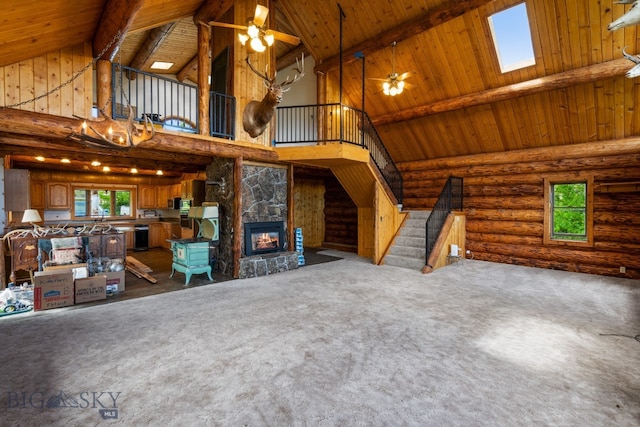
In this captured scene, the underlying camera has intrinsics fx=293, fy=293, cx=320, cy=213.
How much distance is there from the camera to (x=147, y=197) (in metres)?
10.1

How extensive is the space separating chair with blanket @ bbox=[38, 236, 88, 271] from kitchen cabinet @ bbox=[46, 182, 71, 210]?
4.29m

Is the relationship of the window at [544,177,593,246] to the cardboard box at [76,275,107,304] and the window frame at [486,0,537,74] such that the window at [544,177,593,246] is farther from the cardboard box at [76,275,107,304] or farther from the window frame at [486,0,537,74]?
the cardboard box at [76,275,107,304]

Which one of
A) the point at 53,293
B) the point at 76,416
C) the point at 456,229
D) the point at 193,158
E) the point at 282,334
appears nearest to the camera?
the point at 76,416

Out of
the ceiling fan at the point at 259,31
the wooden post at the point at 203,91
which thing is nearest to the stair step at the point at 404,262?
the wooden post at the point at 203,91

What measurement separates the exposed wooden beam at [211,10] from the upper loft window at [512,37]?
5.39 metres

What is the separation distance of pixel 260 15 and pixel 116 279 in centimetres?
504

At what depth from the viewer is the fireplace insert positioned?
21.9 feet

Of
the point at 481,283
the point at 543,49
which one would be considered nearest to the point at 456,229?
the point at 481,283

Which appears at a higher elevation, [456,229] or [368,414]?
[456,229]

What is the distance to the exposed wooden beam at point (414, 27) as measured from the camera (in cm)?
599

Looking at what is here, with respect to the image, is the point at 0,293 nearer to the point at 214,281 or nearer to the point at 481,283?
the point at 214,281

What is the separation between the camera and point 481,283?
19.7 ft

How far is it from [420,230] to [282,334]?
5775 millimetres

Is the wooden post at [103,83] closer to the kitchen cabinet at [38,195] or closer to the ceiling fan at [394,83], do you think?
the ceiling fan at [394,83]
